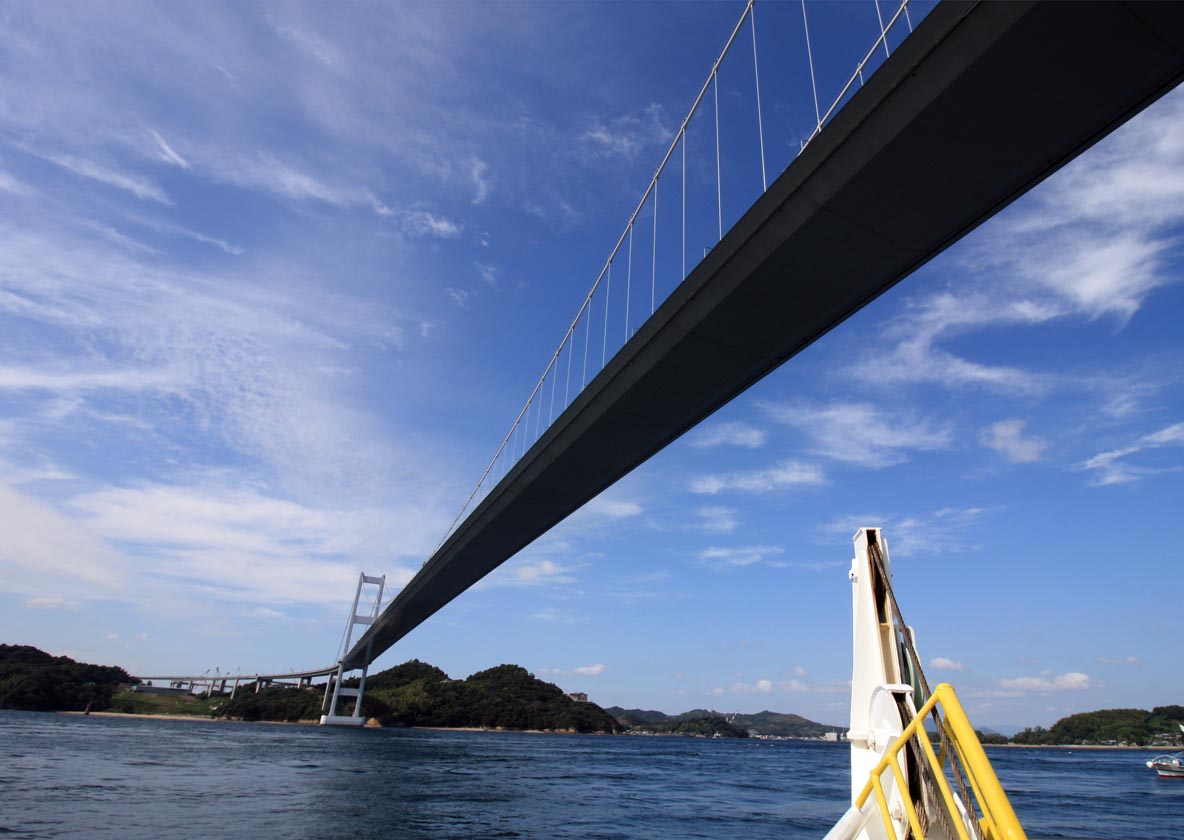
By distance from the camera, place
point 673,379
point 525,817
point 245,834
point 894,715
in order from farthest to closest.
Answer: point 525,817 → point 673,379 → point 245,834 → point 894,715

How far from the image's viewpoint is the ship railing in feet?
6.09

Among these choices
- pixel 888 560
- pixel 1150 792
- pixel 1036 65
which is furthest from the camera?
pixel 1150 792

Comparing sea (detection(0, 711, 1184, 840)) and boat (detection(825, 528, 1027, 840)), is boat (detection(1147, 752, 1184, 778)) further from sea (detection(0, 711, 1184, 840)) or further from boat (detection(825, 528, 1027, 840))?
boat (detection(825, 528, 1027, 840))

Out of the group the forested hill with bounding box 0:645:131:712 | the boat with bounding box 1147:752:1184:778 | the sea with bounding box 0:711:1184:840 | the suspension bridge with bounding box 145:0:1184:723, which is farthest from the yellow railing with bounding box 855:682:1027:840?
the forested hill with bounding box 0:645:131:712

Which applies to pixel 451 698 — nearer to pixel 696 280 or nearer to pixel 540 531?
pixel 540 531

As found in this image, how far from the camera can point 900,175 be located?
5.95 meters

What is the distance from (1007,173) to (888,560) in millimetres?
4237

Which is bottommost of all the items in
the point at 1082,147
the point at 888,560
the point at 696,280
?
the point at 888,560

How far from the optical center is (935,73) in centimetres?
511

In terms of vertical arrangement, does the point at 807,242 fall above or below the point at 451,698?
above

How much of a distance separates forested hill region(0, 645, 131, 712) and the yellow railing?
282 ft

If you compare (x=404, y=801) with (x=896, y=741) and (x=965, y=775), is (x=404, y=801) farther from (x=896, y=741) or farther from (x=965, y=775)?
(x=965, y=775)

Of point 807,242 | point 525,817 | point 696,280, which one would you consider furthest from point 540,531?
point 807,242

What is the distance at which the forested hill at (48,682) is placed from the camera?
204 feet
